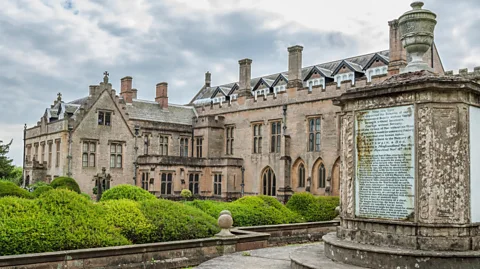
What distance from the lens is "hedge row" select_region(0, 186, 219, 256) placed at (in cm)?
915

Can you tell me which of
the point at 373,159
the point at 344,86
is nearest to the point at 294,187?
the point at 344,86

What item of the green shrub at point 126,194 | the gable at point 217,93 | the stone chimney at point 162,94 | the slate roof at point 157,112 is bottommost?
the green shrub at point 126,194

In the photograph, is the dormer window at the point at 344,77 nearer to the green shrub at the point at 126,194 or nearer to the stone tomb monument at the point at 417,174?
the green shrub at the point at 126,194

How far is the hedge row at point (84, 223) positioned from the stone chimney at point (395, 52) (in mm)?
19910

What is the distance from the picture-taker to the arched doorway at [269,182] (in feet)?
118

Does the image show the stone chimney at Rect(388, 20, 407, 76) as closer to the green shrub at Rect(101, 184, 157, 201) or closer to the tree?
the green shrub at Rect(101, 184, 157, 201)

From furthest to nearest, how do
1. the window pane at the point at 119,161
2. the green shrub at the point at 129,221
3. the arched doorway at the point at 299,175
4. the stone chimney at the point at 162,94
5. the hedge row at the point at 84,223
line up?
the stone chimney at the point at 162,94 → the window pane at the point at 119,161 → the arched doorway at the point at 299,175 → the green shrub at the point at 129,221 → the hedge row at the point at 84,223

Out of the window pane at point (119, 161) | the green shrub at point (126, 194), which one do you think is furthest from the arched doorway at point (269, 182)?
the green shrub at point (126, 194)

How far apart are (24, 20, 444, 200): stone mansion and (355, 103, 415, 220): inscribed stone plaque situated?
21.6 meters

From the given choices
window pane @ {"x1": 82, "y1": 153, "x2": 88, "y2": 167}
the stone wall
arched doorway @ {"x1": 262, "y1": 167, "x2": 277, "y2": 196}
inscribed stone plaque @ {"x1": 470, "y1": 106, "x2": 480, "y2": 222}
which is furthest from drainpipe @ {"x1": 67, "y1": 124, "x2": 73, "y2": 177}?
inscribed stone plaque @ {"x1": 470, "y1": 106, "x2": 480, "y2": 222}

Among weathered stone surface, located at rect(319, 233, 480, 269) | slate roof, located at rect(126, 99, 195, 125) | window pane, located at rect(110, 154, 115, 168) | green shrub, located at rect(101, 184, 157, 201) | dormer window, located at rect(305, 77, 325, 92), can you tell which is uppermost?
dormer window, located at rect(305, 77, 325, 92)

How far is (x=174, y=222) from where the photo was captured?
11656mm

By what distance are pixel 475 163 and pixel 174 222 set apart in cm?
679

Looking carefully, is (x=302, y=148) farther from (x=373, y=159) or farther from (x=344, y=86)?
(x=373, y=159)
